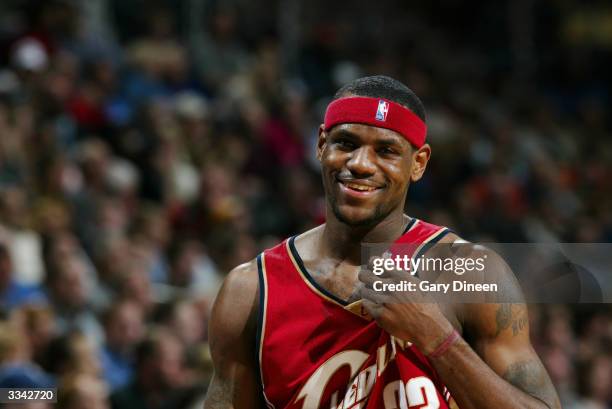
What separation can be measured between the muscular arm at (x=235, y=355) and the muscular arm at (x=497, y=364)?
2.31ft

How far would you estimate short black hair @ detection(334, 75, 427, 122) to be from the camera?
3.47 meters

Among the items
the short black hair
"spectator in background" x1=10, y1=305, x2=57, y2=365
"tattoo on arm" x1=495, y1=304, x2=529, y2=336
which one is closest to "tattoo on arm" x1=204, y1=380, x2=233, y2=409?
"tattoo on arm" x1=495, y1=304, x2=529, y2=336

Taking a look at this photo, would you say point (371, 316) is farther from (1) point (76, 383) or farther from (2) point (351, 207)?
(1) point (76, 383)

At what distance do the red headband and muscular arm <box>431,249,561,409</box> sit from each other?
1.68ft

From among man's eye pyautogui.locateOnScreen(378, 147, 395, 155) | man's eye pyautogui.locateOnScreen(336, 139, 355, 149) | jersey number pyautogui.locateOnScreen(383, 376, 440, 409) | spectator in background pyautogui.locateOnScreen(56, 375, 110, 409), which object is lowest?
jersey number pyautogui.locateOnScreen(383, 376, 440, 409)

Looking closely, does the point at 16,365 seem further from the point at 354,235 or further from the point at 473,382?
the point at 473,382

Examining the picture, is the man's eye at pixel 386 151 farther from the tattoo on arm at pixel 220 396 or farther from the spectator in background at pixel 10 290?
the spectator in background at pixel 10 290

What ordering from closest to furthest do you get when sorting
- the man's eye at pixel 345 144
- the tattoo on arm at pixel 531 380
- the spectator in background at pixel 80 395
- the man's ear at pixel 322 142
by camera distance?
the tattoo on arm at pixel 531 380 < the man's eye at pixel 345 144 < the man's ear at pixel 322 142 < the spectator in background at pixel 80 395

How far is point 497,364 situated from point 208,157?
613 cm

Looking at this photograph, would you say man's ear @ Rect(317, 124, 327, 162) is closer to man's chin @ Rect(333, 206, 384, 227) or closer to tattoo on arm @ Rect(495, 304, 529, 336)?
man's chin @ Rect(333, 206, 384, 227)

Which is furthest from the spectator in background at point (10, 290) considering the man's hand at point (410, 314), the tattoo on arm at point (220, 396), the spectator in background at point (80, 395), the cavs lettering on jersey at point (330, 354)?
the man's hand at point (410, 314)

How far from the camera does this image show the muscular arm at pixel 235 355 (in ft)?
11.6

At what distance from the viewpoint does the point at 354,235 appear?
141 inches

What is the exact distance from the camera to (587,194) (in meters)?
11.8
